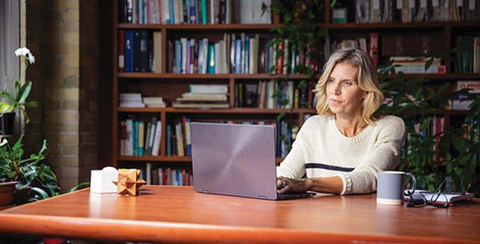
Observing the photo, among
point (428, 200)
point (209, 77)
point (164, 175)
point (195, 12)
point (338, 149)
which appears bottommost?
point (164, 175)

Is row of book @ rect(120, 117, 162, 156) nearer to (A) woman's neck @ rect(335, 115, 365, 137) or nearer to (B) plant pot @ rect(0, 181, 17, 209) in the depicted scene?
(B) plant pot @ rect(0, 181, 17, 209)

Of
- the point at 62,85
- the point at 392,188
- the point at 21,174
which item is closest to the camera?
the point at 392,188

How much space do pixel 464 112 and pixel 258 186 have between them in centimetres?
277

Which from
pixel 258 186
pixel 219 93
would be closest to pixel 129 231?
pixel 258 186

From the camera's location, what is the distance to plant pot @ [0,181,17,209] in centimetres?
254

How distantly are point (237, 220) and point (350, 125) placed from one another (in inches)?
44.1

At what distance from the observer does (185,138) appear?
444 cm

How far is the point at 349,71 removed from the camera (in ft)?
8.11

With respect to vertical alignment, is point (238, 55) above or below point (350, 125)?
above

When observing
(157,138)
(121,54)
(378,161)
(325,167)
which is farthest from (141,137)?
(378,161)

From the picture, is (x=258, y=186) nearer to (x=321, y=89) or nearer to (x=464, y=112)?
(x=321, y=89)

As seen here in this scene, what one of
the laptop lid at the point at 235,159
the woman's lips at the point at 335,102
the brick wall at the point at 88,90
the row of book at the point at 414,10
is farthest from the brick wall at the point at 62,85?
the laptop lid at the point at 235,159

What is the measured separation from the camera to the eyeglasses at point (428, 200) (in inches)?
71.7

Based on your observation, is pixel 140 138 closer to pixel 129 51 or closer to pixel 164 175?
pixel 164 175
